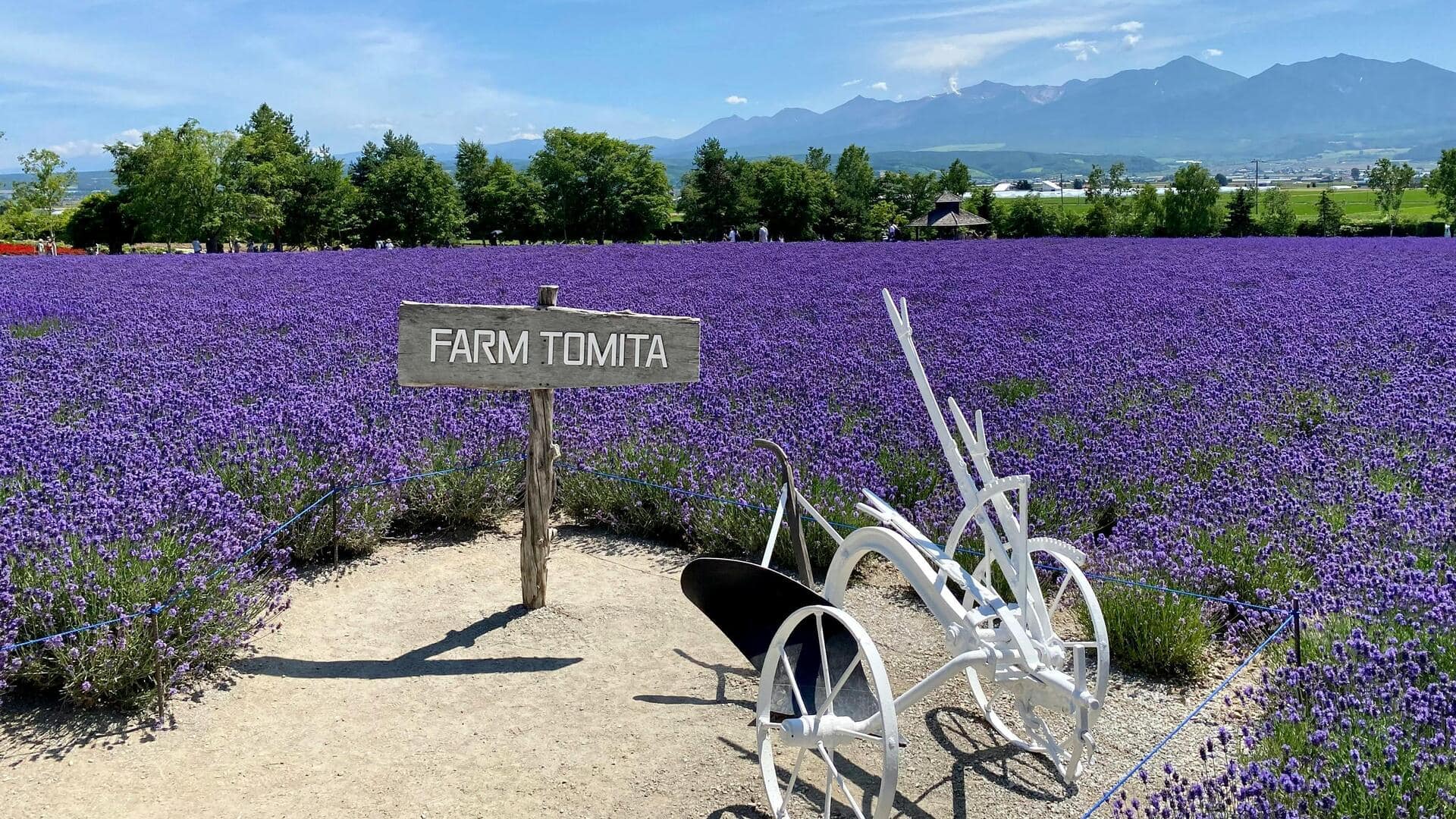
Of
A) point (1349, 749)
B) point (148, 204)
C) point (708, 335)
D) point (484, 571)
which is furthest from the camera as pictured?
point (148, 204)

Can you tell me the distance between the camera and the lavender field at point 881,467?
8.23 feet

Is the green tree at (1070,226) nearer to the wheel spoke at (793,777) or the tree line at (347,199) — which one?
the tree line at (347,199)

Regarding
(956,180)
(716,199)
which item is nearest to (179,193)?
(716,199)

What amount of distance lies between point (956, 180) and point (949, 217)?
39.4 feet

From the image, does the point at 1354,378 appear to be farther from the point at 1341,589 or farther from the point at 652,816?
the point at 652,816

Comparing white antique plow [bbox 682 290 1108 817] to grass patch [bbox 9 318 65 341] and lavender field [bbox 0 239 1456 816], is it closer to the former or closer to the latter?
lavender field [bbox 0 239 1456 816]

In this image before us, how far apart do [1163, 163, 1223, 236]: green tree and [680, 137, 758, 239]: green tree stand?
17612mm

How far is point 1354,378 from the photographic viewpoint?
19.3ft

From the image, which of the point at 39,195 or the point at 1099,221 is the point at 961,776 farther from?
the point at 39,195

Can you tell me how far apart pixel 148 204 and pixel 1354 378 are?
42157mm

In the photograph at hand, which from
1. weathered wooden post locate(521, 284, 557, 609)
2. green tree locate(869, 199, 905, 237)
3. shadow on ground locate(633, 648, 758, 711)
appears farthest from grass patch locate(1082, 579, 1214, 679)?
green tree locate(869, 199, 905, 237)

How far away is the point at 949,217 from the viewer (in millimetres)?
45719

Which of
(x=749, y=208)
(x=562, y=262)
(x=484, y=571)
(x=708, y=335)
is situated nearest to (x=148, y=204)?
(x=749, y=208)

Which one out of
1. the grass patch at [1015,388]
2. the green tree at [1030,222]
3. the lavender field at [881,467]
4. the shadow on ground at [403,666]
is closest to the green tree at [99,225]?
the green tree at [1030,222]
